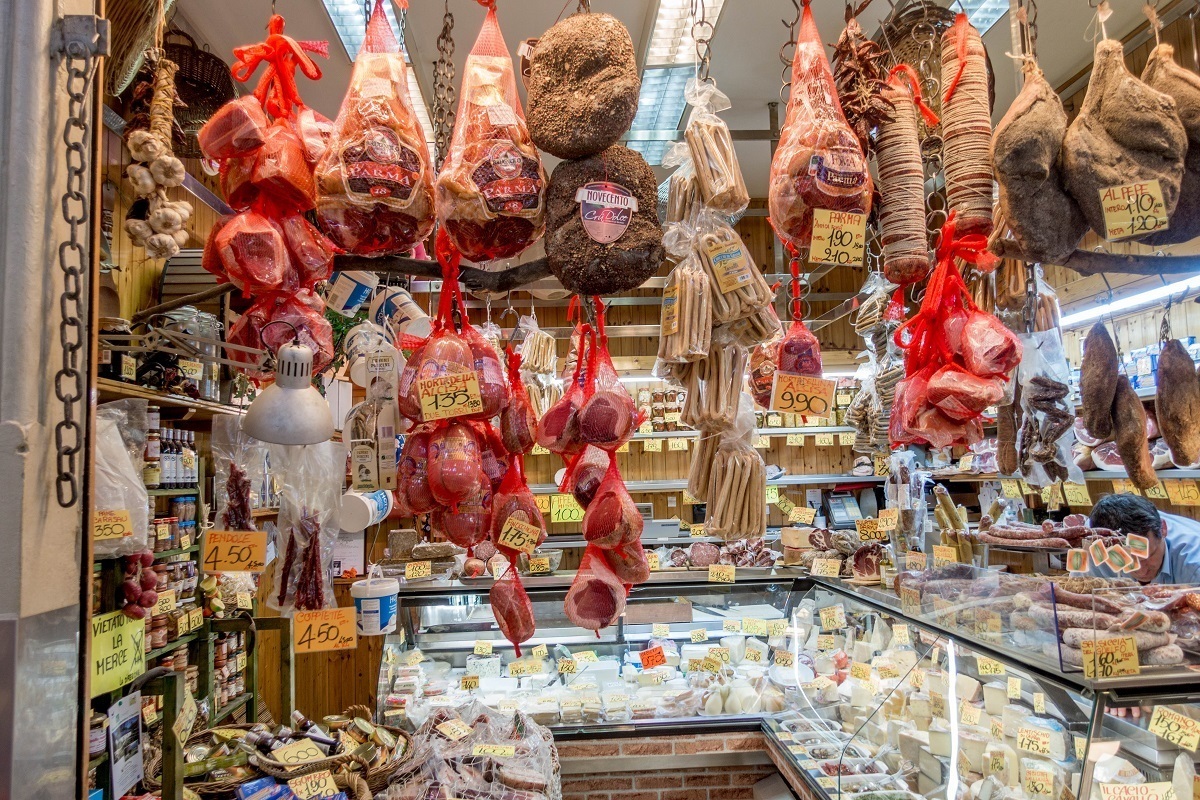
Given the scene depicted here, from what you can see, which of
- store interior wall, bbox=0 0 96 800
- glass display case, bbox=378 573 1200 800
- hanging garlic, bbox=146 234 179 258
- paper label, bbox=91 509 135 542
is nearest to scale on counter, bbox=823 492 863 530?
glass display case, bbox=378 573 1200 800

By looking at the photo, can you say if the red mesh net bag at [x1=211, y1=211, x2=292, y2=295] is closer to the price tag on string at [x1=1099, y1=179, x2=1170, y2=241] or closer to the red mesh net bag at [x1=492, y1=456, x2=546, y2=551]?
the red mesh net bag at [x1=492, y1=456, x2=546, y2=551]

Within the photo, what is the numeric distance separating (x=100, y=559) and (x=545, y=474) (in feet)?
16.8

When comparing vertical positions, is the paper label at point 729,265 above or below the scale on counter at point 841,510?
above

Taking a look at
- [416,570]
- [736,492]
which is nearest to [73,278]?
[736,492]

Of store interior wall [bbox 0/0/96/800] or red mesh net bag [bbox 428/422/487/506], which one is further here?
red mesh net bag [bbox 428/422/487/506]

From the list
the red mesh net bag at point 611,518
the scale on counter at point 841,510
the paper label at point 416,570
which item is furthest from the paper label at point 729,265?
the scale on counter at point 841,510

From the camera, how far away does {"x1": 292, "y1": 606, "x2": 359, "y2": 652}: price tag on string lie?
2.16 metres

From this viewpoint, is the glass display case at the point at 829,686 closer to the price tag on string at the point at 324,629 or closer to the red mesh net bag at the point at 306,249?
the price tag on string at the point at 324,629

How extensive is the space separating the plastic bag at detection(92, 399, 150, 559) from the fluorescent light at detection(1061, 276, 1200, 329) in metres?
4.71

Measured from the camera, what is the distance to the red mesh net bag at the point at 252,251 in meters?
1.77

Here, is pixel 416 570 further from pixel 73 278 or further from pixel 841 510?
pixel 841 510

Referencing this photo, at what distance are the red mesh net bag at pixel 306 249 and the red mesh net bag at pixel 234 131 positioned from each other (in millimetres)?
196

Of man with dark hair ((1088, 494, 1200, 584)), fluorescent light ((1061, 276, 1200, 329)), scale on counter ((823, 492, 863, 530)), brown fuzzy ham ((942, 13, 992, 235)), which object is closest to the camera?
brown fuzzy ham ((942, 13, 992, 235))

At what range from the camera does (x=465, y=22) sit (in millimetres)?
4758
